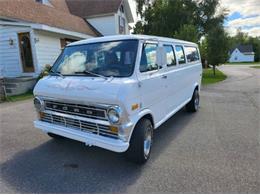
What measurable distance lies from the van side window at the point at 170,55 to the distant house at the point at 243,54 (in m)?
79.2

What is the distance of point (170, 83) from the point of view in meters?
4.56

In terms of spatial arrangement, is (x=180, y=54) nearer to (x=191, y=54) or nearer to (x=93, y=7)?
(x=191, y=54)

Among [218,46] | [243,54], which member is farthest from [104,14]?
[243,54]

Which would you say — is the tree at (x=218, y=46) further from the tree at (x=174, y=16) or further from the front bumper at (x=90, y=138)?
the front bumper at (x=90, y=138)

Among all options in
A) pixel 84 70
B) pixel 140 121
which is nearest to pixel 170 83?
pixel 140 121

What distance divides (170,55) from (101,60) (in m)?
1.78

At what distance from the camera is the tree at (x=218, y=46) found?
18.4 m

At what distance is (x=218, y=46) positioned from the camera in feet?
60.5

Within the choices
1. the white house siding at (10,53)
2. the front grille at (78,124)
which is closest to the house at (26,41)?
the white house siding at (10,53)

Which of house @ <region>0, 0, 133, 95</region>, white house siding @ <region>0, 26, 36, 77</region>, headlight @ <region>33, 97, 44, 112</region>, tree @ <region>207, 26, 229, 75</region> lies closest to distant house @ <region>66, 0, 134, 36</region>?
house @ <region>0, 0, 133, 95</region>

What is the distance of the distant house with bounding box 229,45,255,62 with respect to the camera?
74125mm

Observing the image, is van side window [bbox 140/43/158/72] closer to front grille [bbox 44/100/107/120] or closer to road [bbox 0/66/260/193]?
front grille [bbox 44/100/107/120]

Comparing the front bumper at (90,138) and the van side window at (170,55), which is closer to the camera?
the front bumper at (90,138)

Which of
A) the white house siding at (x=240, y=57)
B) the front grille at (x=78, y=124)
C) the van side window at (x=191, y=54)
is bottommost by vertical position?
the white house siding at (x=240, y=57)
